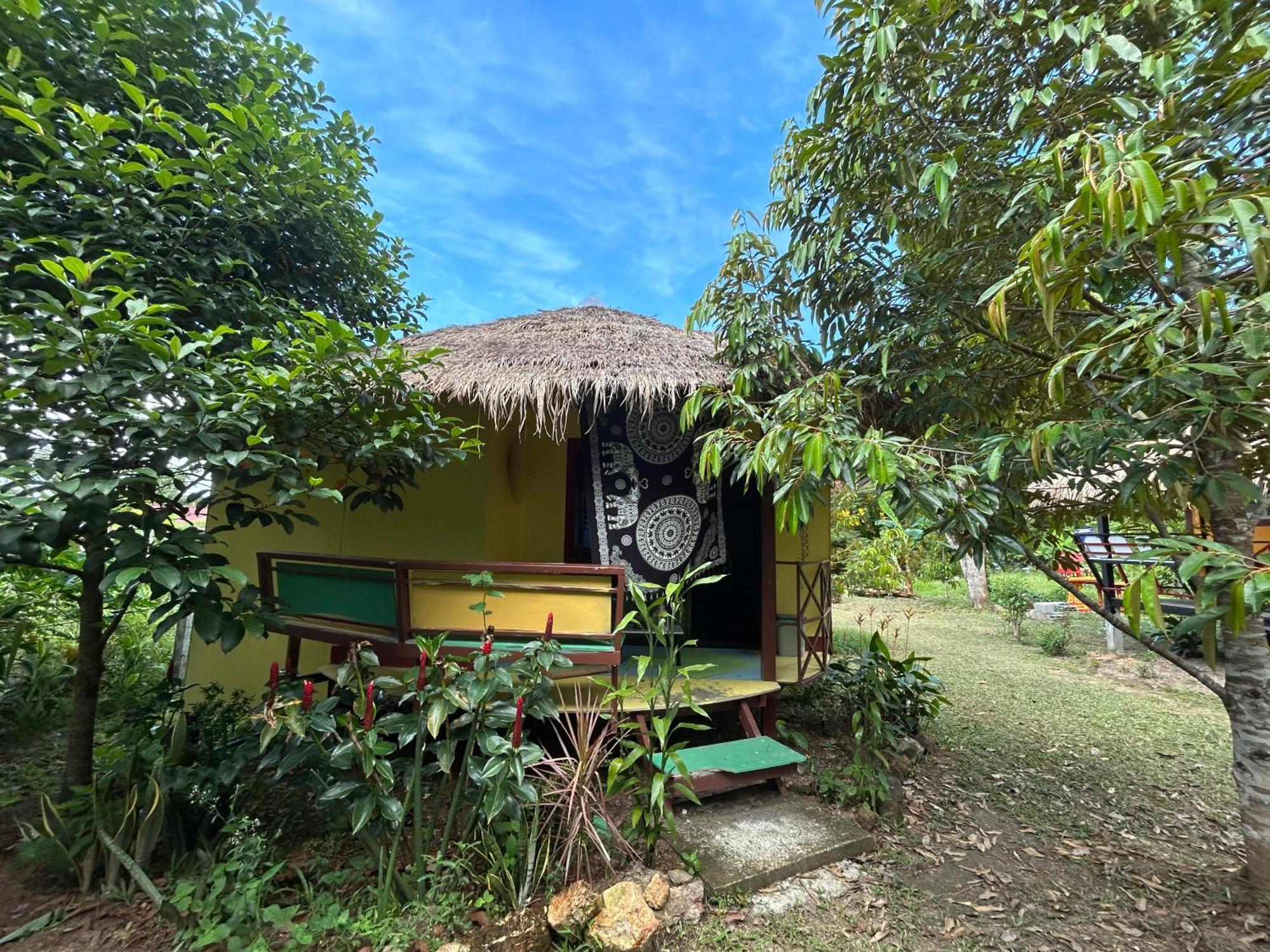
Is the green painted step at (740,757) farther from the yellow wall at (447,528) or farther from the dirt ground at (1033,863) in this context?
the yellow wall at (447,528)

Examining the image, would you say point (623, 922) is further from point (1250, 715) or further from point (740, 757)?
point (1250, 715)

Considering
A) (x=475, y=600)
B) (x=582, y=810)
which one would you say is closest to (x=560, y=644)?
(x=475, y=600)

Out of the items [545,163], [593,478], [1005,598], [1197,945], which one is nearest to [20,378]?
[593,478]

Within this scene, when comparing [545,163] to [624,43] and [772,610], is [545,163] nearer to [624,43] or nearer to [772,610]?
[624,43]

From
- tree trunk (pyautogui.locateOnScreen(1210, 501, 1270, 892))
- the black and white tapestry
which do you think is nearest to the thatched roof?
the black and white tapestry

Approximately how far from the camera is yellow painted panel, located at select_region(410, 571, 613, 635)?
9.25ft

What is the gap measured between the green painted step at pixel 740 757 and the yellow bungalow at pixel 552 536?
22cm

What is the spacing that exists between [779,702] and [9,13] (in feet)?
19.9

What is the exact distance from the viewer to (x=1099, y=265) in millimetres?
1688

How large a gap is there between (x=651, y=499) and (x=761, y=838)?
6.43 ft

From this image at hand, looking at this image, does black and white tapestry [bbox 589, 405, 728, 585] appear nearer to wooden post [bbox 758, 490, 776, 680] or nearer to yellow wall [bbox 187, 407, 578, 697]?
wooden post [bbox 758, 490, 776, 680]

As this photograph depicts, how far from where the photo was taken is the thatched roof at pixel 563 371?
11.0 ft

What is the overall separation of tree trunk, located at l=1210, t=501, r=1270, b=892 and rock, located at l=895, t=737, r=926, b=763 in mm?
1464

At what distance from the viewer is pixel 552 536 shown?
4398 millimetres
